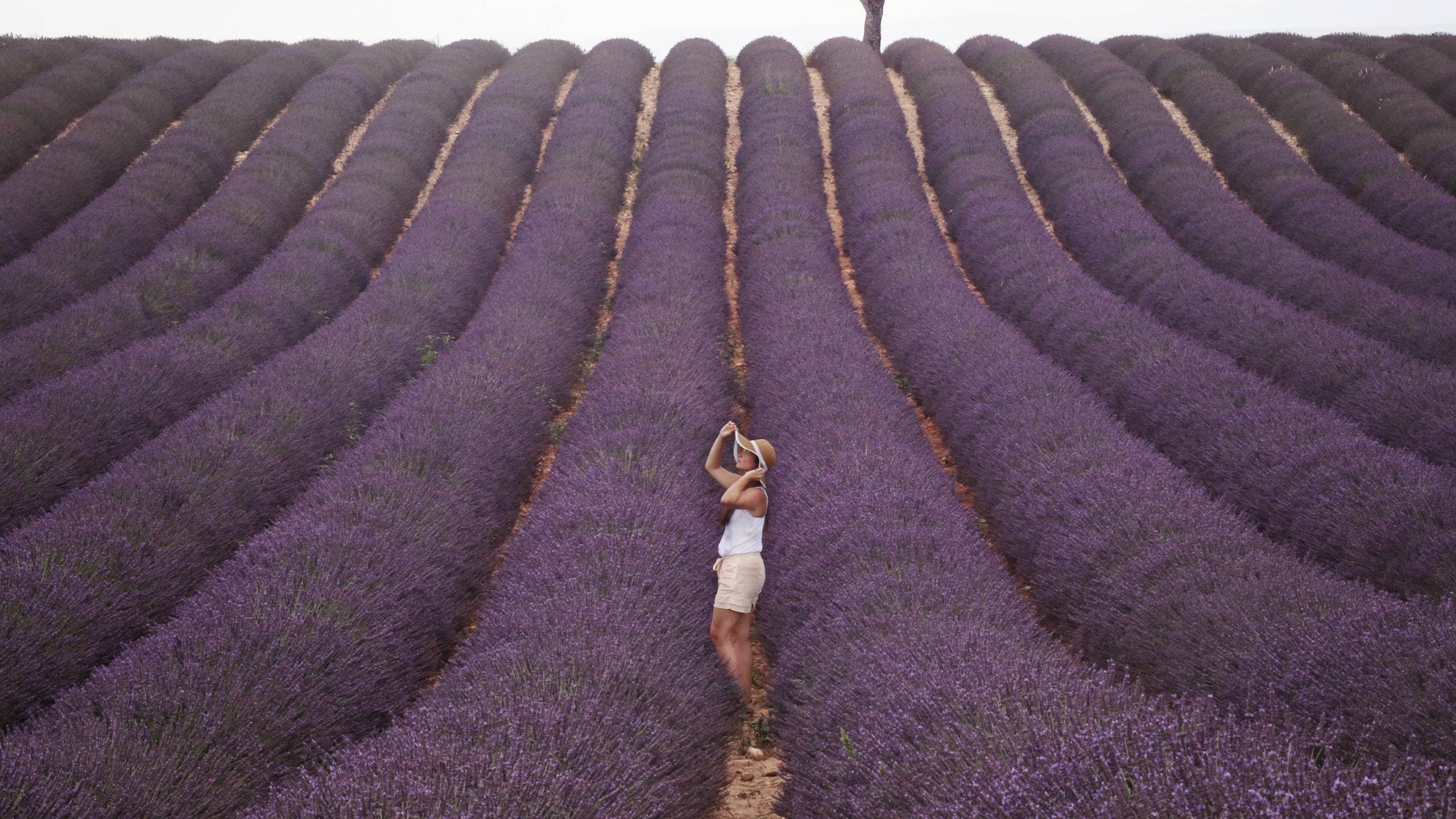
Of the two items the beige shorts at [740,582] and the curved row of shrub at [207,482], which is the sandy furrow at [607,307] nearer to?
the curved row of shrub at [207,482]

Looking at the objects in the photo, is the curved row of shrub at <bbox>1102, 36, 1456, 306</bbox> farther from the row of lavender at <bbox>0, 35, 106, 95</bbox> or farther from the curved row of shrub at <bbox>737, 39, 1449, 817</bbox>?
the row of lavender at <bbox>0, 35, 106, 95</bbox>

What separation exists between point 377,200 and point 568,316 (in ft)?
13.5

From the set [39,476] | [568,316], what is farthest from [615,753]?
[568,316]

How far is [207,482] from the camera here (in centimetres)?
469

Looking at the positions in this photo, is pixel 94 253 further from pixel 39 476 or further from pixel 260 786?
pixel 260 786

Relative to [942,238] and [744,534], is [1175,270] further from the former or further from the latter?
[744,534]

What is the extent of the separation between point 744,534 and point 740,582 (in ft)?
0.64

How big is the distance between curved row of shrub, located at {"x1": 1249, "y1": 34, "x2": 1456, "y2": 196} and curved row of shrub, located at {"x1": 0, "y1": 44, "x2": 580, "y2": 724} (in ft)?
29.8

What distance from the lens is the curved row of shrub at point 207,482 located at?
11.7 ft

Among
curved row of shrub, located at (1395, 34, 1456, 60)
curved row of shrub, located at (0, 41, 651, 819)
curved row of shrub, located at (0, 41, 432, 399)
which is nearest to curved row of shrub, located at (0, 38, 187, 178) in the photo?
curved row of shrub, located at (0, 41, 432, 399)

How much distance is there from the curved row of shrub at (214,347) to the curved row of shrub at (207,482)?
0.47 m

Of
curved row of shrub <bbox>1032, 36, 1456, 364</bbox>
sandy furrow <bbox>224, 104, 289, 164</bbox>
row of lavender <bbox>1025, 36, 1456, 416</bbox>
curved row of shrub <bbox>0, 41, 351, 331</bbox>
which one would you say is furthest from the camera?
sandy furrow <bbox>224, 104, 289, 164</bbox>

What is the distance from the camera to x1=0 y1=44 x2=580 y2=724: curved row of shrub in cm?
357

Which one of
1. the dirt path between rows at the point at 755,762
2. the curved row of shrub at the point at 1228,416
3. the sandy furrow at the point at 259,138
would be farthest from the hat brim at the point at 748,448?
the sandy furrow at the point at 259,138
